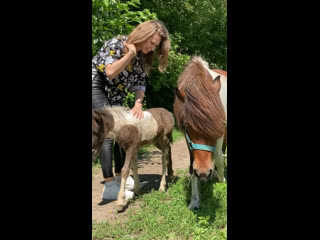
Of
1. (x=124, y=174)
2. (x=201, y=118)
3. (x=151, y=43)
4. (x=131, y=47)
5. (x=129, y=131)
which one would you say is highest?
(x=151, y=43)

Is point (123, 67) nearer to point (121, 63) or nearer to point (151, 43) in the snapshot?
point (121, 63)

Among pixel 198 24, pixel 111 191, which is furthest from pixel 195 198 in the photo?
pixel 198 24

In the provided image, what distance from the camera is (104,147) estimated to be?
3.55m

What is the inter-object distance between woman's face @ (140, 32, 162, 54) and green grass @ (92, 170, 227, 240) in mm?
1809

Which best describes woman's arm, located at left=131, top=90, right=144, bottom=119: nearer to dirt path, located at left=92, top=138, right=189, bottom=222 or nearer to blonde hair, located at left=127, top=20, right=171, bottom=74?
blonde hair, located at left=127, top=20, right=171, bottom=74

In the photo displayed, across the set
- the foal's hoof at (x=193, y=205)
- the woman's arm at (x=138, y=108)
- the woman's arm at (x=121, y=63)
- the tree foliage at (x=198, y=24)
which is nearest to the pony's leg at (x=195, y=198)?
the foal's hoof at (x=193, y=205)

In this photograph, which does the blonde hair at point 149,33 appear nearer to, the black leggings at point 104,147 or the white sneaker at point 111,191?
the black leggings at point 104,147

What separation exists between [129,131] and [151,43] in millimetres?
1046

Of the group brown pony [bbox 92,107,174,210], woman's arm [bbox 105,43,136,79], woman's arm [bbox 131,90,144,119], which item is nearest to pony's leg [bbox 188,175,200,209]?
brown pony [bbox 92,107,174,210]

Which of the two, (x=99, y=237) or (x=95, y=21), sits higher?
(x=95, y=21)
